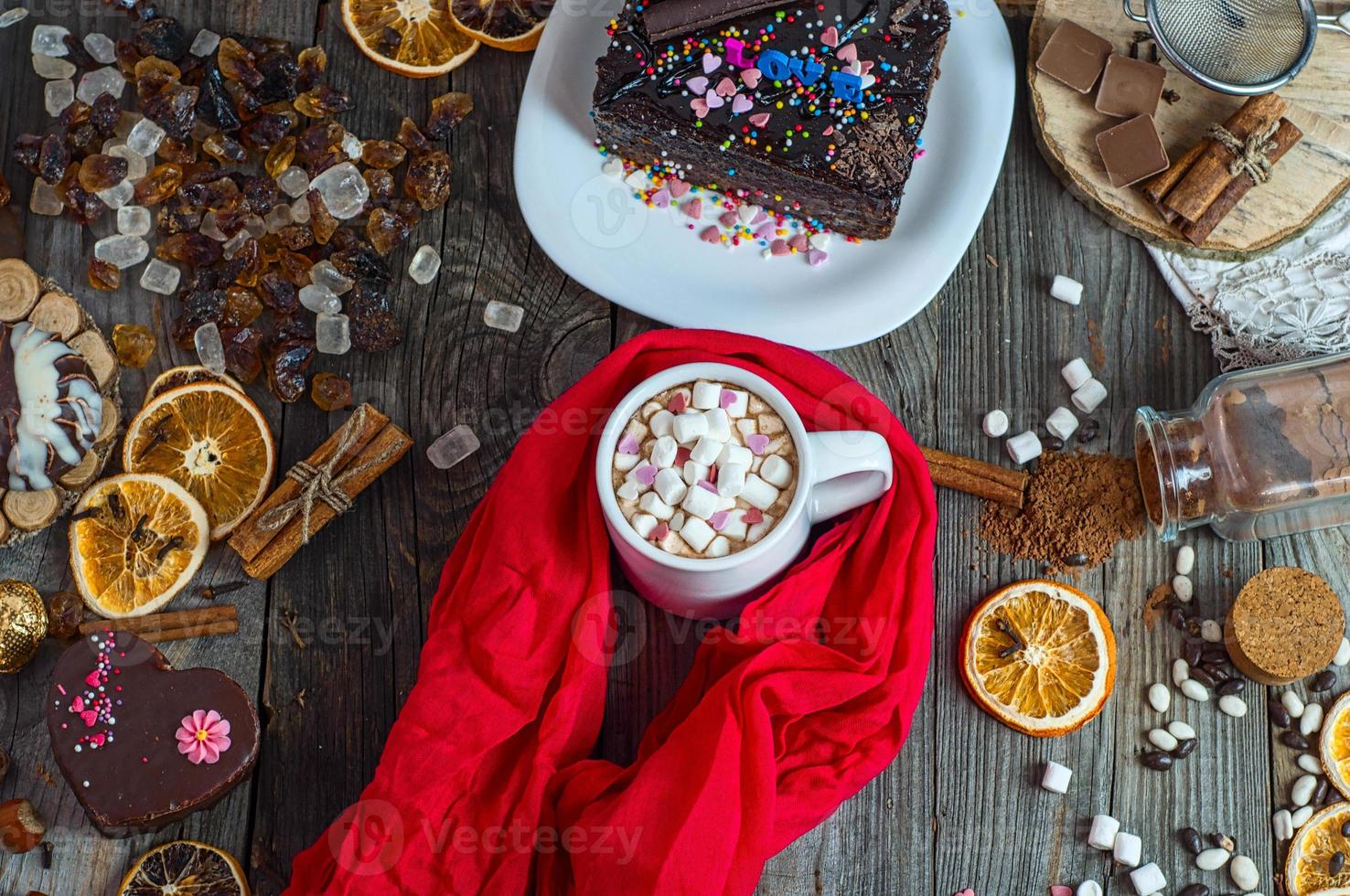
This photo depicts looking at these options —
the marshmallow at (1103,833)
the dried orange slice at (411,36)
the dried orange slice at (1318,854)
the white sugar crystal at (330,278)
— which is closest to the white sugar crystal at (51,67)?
the dried orange slice at (411,36)

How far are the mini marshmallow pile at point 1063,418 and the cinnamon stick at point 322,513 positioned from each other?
3.91ft

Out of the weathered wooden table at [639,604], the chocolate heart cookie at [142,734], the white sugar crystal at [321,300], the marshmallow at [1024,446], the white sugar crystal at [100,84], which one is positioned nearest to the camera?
the chocolate heart cookie at [142,734]

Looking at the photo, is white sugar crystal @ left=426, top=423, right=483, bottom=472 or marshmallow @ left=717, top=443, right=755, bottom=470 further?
white sugar crystal @ left=426, top=423, right=483, bottom=472

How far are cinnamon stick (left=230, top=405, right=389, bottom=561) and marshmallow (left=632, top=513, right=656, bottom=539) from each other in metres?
0.70

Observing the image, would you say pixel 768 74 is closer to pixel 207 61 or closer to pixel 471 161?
pixel 471 161

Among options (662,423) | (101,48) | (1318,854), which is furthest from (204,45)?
(1318,854)

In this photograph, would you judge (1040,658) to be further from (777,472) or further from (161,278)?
(161,278)

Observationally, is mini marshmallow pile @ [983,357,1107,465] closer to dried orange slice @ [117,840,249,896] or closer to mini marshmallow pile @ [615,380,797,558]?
mini marshmallow pile @ [615,380,797,558]

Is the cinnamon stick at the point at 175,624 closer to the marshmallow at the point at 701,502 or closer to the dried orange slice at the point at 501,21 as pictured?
the marshmallow at the point at 701,502

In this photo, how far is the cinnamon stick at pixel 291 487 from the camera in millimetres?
2344

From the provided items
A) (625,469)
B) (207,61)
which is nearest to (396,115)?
(207,61)

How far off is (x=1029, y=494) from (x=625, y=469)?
869 mm

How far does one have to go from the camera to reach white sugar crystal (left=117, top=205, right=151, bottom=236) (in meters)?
2.56

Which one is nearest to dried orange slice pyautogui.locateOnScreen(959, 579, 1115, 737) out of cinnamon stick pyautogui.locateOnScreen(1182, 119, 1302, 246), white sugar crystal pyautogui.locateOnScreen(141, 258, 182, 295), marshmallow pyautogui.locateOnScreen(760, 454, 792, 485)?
→ marshmallow pyautogui.locateOnScreen(760, 454, 792, 485)
